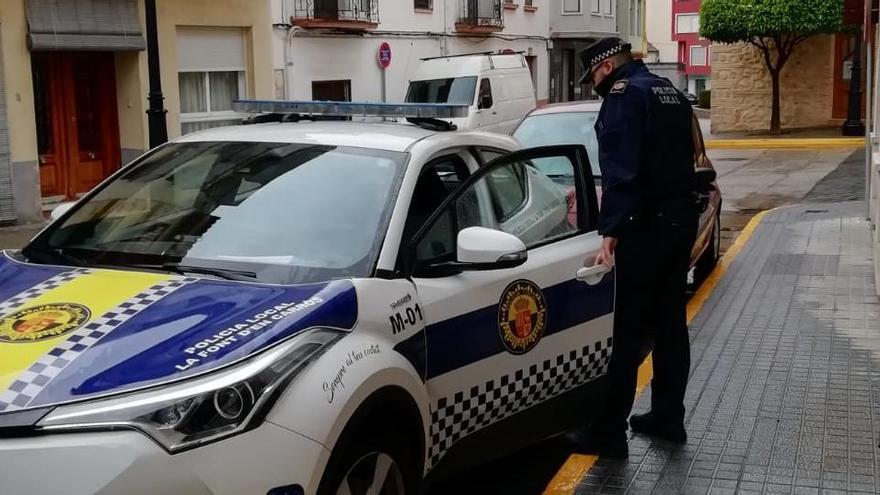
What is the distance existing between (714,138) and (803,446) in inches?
986

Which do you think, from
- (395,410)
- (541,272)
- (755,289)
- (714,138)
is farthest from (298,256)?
(714,138)

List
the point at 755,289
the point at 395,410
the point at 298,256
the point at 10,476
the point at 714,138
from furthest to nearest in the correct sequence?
the point at 714,138 < the point at 755,289 < the point at 298,256 < the point at 395,410 < the point at 10,476

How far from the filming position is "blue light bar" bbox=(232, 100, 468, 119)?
15.5 feet

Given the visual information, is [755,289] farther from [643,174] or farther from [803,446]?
[643,174]

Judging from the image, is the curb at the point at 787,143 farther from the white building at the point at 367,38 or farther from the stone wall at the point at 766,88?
the white building at the point at 367,38

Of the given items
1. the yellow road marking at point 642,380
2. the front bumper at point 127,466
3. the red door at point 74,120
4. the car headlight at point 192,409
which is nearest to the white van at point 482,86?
the red door at point 74,120

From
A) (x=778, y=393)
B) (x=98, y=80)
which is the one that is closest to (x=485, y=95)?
(x=98, y=80)

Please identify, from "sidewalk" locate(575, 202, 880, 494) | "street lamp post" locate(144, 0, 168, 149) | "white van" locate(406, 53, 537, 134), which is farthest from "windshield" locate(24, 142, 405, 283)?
"white van" locate(406, 53, 537, 134)

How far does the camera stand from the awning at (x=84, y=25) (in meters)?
16.2

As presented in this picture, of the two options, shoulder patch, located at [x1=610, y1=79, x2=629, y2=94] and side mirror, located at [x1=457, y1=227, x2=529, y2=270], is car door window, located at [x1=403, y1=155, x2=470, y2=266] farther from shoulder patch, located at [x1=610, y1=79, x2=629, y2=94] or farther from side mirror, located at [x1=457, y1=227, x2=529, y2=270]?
shoulder patch, located at [x1=610, y1=79, x2=629, y2=94]

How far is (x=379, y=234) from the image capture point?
12.8 feet

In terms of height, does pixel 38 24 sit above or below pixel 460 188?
above

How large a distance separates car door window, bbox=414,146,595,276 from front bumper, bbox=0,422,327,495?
4.09 feet

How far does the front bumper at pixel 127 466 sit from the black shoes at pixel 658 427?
2.65 meters
